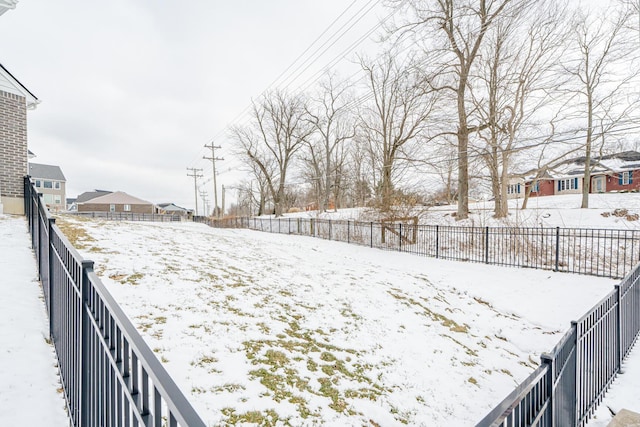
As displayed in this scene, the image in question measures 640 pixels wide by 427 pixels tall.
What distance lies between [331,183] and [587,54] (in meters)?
26.6

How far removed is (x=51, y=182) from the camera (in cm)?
4991

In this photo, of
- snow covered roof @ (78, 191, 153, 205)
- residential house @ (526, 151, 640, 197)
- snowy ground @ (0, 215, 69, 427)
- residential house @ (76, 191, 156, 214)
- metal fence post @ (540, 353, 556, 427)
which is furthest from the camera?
snow covered roof @ (78, 191, 153, 205)

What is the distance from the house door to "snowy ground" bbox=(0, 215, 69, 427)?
41737mm

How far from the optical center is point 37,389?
2473mm

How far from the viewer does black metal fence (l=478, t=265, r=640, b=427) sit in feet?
5.71

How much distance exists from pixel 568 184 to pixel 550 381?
42050mm

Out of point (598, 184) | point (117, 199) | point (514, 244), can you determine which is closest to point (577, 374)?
point (514, 244)

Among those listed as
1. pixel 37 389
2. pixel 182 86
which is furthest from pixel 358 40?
pixel 37 389

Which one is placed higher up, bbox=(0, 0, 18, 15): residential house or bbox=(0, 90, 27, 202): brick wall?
bbox=(0, 0, 18, 15): residential house

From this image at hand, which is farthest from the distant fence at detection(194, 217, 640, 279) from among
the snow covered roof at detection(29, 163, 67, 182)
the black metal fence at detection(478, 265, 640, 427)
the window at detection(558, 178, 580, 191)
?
the snow covered roof at detection(29, 163, 67, 182)

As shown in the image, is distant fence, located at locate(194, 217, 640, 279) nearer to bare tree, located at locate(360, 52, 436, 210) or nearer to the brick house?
bare tree, located at locate(360, 52, 436, 210)

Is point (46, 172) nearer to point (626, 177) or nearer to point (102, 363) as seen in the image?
point (102, 363)

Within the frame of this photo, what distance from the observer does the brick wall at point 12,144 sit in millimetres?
10042

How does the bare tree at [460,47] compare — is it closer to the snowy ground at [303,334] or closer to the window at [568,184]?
the snowy ground at [303,334]
